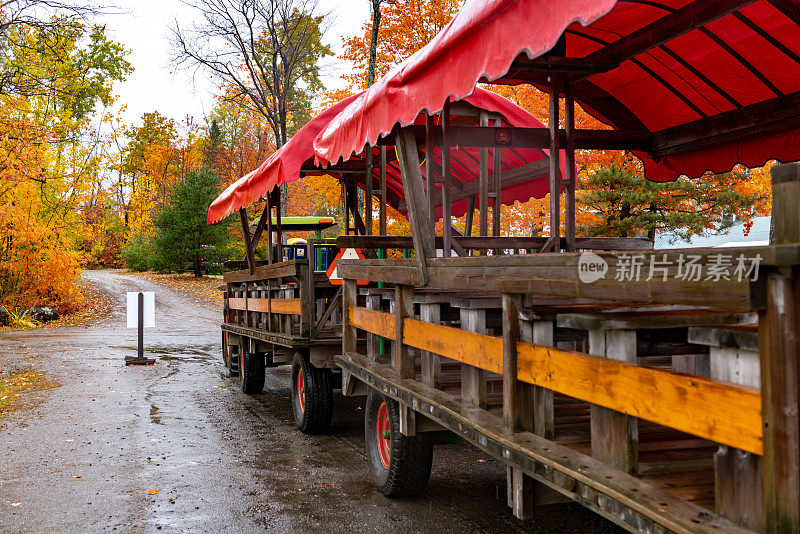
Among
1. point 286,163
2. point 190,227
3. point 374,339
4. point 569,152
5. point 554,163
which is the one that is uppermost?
point 190,227

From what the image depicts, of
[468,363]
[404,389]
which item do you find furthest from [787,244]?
[404,389]

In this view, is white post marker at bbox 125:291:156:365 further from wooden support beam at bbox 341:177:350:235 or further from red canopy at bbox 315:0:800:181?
red canopy at bbox 315:0:800:181

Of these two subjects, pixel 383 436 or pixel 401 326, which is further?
pixel 383 436

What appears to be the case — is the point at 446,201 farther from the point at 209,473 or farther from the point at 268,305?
the point at 268,305

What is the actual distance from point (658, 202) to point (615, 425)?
14.5 meters

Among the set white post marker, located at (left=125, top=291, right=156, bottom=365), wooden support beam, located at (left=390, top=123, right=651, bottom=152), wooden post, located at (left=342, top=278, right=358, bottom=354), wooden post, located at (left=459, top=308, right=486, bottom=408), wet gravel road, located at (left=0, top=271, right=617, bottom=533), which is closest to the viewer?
wooden post, located at (left=459, top=308, right=486, bottom=408)

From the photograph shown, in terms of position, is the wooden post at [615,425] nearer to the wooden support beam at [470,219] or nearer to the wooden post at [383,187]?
the wooden post at [383,187]

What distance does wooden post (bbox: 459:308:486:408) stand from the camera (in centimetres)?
371

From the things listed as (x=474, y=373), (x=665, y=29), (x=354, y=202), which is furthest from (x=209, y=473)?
(x=354, y=202)

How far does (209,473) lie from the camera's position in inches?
240

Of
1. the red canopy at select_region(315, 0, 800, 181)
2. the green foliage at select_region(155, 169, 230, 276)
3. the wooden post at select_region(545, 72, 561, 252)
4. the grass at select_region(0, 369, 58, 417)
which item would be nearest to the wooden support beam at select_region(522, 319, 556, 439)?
the red canopy at select_region(315, 0, 800, 181)

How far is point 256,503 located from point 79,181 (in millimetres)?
22571

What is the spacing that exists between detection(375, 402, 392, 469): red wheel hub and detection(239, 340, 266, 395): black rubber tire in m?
4.74

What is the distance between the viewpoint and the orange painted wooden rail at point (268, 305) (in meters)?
7.85
